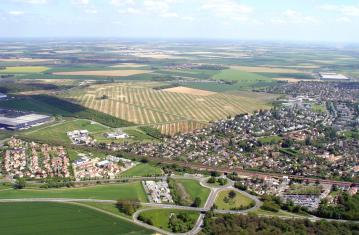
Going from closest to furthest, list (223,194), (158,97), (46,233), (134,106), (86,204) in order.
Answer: (46,233) → (86,204) → (223,194) → (134,106) → (158,97)

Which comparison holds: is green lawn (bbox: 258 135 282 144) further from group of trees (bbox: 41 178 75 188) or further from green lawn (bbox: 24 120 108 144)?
group of trees (bbox: 41 178 75 188)

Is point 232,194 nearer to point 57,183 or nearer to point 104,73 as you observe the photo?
point 57,183

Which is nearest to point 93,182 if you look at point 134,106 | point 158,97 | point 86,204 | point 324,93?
point 86,204

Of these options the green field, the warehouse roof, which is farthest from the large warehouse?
the green field

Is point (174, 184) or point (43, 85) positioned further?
point (43, 85)

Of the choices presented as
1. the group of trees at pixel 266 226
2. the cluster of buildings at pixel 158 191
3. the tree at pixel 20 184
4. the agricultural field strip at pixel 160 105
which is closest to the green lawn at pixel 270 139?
the agricultural field strip at pixel 160 105

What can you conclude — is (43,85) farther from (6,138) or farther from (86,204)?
(86,204)
